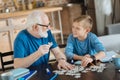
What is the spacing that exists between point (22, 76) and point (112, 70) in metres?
0.66

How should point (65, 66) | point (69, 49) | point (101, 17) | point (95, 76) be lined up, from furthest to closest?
point (101, 17), point (69, 49), point (65, 66), point (95, 76)

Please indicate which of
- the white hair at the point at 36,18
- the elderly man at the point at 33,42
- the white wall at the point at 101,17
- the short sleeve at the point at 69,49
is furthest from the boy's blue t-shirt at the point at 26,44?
the white wall at the point at 101,17

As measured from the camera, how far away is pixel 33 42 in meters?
2.27

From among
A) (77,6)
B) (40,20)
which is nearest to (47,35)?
(40,20)

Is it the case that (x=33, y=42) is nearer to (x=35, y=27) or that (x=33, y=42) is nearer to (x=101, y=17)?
(x=35, y=27)

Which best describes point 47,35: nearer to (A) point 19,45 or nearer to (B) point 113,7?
(A) point 19,45

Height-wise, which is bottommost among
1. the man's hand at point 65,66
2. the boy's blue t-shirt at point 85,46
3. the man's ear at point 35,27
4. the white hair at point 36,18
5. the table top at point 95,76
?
the table top at point 95,76

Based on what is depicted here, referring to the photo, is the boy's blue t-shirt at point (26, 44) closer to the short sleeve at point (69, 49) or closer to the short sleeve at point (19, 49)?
the short sleeve at point (19, 49)

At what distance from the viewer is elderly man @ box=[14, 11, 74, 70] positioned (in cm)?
212

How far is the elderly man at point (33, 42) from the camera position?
212 cm

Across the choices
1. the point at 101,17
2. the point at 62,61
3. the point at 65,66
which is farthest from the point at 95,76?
the point at 101,17

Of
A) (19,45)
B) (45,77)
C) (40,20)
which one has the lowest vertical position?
(45,77)

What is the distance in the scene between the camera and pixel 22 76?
6.12 ft

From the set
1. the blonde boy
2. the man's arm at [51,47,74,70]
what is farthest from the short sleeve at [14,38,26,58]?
the blonde boy
